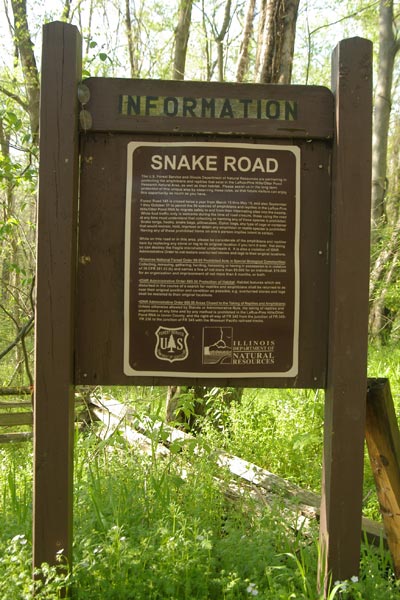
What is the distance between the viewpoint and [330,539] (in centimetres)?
244

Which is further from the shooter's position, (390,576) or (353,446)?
(390,576)

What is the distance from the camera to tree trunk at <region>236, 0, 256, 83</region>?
21.3ft

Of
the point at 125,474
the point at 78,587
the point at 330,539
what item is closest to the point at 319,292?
the point at 330,539

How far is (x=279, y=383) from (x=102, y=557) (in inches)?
48.3

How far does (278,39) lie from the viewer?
16.2 ft

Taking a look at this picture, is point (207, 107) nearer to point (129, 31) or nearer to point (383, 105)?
point (129, 31)

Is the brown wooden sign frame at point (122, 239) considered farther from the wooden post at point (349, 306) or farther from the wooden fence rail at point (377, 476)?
the wooden fence rail at point (377, 476)

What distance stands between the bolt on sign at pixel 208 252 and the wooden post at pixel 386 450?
58 cm

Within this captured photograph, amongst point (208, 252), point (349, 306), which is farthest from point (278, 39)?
point (349, 306)

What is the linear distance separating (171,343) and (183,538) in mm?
997

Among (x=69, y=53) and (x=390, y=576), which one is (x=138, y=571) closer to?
(x=390, y=576)

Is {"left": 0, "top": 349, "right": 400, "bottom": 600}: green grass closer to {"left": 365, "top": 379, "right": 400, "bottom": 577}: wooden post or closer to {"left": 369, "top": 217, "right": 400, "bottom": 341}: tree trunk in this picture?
{"left": 365, "top": 379, "right": 400, "bottom": 577}: wooden post

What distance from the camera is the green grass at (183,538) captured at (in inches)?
96.0

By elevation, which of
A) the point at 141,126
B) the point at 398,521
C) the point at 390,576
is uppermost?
the point at 141,126
